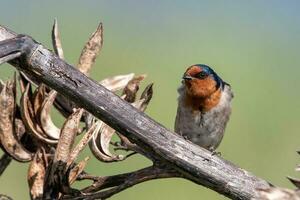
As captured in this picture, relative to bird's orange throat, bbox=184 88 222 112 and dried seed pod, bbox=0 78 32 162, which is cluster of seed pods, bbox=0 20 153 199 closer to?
dried seed pod, bbox=0 78 32 162

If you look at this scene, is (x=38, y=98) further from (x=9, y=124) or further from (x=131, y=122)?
(x=131, y=122)

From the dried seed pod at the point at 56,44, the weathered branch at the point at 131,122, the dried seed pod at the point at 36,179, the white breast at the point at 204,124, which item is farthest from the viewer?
the white breast at the point at 204,124

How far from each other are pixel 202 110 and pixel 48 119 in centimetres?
149

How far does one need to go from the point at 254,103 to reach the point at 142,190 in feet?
5.53

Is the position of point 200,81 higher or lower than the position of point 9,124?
higher

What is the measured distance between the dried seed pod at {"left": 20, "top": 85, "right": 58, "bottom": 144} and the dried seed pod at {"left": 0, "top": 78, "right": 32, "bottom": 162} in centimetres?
2

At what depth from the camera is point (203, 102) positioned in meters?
2.84

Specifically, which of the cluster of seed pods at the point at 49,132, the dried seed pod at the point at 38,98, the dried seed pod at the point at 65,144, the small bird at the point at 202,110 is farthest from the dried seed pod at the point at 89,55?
the small bird at the point at 202,110

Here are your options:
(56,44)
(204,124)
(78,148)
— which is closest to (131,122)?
(78,148)

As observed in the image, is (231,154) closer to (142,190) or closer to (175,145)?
(142,190)

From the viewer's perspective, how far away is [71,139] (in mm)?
1286

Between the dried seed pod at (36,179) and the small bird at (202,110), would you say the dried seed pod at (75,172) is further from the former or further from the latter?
the small bird at (202,110)

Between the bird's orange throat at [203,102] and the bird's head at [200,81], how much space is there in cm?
1

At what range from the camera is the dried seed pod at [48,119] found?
1375 mm
